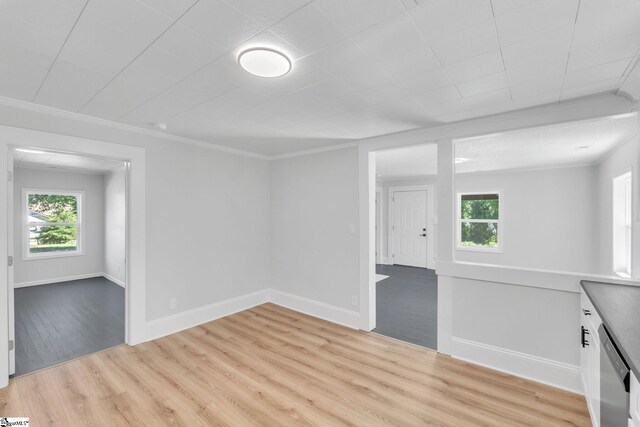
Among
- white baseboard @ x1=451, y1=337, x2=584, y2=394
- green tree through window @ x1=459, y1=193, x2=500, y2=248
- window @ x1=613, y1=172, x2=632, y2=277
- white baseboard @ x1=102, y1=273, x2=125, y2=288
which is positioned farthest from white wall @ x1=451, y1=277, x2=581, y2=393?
white baseboard @ x1=102, y1=273, x2=125, y2=288

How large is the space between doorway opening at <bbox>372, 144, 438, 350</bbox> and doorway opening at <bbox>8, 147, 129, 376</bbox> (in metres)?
4.18

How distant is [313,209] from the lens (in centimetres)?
411

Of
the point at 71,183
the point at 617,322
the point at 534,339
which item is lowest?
the point at 534,339

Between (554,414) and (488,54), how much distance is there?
2479mm

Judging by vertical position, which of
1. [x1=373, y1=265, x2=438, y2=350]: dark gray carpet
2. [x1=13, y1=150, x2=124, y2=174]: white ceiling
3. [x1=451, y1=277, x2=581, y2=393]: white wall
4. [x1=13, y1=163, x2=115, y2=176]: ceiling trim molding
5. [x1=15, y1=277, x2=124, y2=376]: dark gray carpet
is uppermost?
[x1=13, y1=150, x2=124, y2=174]: white ceiling

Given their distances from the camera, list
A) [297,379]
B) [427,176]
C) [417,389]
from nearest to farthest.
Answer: [417,389] < [297,379] < [427,176]

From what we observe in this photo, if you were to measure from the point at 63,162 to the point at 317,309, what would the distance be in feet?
16.9

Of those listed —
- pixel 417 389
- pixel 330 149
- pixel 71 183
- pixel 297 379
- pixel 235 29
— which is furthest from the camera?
pixel 71 183

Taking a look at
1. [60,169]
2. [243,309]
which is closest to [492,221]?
[243,309]

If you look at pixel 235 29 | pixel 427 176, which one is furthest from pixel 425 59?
pixel 427 176

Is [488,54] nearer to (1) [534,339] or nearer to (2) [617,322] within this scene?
(2) [617,322]

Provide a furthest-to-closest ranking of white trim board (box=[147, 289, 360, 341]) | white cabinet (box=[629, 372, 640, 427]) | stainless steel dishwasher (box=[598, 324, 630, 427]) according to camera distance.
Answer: white trim board (box=[147, 289, 360, 341]), stainless steel dishwasher (box=[598, 324, 630, 427]), white cabinet (box=[629, 372, 640, 427])

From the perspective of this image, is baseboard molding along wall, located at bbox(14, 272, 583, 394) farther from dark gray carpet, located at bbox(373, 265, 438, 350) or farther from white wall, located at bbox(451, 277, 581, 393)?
dark gray carpet, located at bbox(373, 265, 438, 350)

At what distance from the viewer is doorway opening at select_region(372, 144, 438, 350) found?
4.73 m
